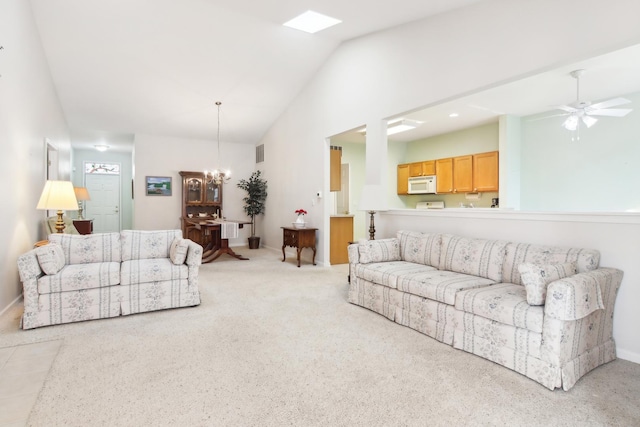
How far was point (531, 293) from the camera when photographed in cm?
218

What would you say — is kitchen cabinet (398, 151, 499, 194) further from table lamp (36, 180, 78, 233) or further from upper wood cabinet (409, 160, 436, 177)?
table lamp (36, 180, 78, 233)

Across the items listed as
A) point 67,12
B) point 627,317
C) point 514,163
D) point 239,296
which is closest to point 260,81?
point 67,12

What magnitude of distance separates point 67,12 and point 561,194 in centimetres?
733

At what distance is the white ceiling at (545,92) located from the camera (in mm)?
3584

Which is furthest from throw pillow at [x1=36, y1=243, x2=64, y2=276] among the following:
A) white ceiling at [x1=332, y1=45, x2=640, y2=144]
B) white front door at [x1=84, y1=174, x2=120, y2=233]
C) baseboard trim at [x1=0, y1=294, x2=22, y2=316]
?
white front door at [x1=84, y1=174, x2=120, y2=233]

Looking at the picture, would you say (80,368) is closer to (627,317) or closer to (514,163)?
(627,317)

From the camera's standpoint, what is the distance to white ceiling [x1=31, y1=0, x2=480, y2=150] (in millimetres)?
4199

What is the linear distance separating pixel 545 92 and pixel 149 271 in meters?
5.33

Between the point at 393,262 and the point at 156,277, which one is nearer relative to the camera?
the point at 156,277

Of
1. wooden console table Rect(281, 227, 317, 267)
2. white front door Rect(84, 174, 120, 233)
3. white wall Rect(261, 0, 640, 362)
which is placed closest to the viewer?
white wall Rect(261, 0, 640, 362)

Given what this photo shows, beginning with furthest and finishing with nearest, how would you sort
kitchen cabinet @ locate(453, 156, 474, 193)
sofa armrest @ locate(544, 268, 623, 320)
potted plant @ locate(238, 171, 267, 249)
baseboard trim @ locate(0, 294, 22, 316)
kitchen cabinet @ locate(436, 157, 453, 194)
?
potted plant @ locate(238, 171, 267, 249) < kitchen cabinet @ locate(436, 157, 453, 194) < kitchen cabinet @ locate(453, 156, 474, 193) < baseboard trim @ locate(0, 294, 22, 316) < sofa armrest @ locate(544, 268, 623, 320)

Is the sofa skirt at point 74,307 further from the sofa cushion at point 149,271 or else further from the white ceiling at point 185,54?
the white ceiling at point 185,54

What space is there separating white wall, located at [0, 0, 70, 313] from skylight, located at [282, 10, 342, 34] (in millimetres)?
3067

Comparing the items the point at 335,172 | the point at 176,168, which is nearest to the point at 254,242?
the point at 176,168
